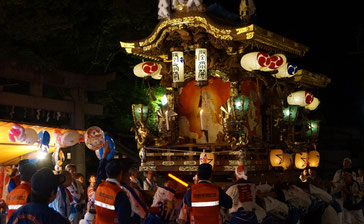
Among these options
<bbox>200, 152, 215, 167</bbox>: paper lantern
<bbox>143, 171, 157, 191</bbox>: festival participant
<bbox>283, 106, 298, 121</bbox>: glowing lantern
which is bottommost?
<bbox>143, 171, 157, 191</bbox>: festival participant

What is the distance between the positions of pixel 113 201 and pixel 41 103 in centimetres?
937

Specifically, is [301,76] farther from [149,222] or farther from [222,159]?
[149,222]

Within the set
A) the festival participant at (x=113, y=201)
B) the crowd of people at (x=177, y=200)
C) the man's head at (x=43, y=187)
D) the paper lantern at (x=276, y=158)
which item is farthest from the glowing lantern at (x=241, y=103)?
the man's head at (x=43, y=187)

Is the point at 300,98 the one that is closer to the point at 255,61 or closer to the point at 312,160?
the point at 312,160

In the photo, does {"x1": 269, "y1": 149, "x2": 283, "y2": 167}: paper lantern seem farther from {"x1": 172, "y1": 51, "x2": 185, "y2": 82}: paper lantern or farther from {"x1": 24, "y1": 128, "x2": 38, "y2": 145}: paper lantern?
{"x1": 24, "y1": 128, "x2": 38, "y2": 145}: paper lantern

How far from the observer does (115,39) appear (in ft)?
62.2

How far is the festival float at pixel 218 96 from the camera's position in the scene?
11711 mm

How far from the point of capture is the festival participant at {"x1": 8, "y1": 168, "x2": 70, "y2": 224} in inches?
169

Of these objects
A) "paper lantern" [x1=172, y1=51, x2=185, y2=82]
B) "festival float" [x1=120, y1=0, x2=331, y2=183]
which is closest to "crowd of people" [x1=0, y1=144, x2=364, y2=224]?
"festival float" [x1=120, y1=0, x2=331, y2=183]

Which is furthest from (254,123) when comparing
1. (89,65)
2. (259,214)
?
(89,65)

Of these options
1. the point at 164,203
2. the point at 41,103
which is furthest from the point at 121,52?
the point at 164,203

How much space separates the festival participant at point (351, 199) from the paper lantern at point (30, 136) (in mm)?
9320

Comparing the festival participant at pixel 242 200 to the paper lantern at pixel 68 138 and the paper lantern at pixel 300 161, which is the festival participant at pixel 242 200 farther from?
the paper lantern at pixel 300 161

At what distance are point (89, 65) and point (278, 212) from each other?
492 inches
